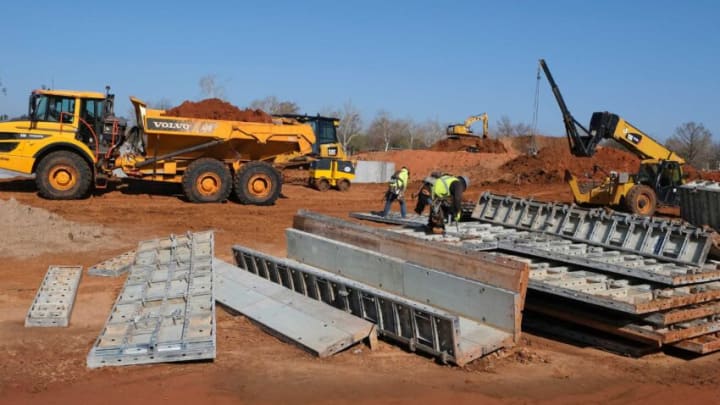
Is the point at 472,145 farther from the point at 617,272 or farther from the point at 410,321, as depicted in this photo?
the point at 410,321

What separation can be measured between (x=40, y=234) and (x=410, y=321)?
7.62 m

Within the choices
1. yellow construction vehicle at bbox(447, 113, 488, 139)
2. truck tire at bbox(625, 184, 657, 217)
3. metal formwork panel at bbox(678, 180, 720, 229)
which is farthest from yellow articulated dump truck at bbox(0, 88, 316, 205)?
yellow construction vehicle at bbox(447, 113, 488, 139)

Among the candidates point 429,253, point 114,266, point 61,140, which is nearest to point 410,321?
point 429,253

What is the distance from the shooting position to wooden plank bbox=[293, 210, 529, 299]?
23.3 ft

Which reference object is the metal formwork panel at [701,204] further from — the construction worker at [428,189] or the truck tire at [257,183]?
the truck tire at [257,183]

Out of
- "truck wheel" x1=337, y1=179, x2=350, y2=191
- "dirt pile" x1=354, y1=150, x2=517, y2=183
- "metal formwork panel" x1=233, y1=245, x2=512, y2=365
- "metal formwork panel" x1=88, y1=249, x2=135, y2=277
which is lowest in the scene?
"metal formwork panel" x1=88, y1=249, x2=135, y2=277

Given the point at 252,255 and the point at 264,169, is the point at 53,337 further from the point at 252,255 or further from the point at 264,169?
the point at 264,169

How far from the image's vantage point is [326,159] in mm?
23094

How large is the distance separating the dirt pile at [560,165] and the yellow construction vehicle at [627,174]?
876cm

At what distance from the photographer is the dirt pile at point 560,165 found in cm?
2809

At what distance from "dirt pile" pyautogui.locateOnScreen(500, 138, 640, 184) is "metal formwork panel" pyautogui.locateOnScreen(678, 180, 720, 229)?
10.7 meters

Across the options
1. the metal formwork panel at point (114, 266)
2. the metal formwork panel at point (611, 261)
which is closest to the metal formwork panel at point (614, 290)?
the metal formwork panel at point (611, 261)

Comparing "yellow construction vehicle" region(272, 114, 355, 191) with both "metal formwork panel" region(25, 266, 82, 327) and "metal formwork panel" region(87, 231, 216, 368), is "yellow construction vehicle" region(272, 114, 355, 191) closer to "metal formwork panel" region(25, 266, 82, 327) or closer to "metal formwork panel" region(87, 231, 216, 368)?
"metal formwork panel" region(87, 231, 216, 368)

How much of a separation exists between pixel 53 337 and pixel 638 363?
6.01 m
